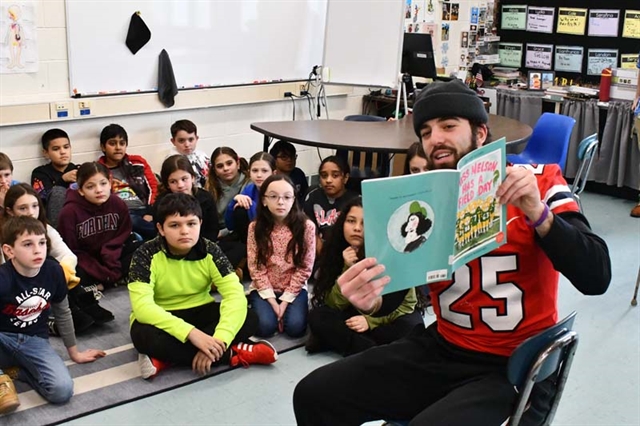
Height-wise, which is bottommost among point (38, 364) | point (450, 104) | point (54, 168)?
point (38, 364)

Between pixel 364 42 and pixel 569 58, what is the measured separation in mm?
1974

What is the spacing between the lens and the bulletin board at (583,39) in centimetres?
613

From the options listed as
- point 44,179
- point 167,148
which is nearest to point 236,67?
point 167,148

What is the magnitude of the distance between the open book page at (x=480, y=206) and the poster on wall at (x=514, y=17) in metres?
5.57

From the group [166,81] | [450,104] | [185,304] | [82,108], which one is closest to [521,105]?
[166,81]

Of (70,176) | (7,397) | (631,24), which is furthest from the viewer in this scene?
(631,24)

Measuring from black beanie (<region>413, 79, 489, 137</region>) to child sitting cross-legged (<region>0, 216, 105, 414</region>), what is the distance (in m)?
1.73

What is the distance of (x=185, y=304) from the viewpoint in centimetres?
328

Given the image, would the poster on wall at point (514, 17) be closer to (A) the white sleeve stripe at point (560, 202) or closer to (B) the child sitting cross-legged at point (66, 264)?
(B) the child sitting cross-legged at point (66, 264)

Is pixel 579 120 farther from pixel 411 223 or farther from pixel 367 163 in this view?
pixel 411 223

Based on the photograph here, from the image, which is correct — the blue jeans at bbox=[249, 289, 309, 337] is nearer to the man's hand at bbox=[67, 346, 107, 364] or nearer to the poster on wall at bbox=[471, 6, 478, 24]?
the man's hand at bbox=[67, 346, 107, 364]

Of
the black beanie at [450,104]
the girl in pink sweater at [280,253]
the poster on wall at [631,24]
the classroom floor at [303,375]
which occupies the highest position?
the poster on wall at [631,24]

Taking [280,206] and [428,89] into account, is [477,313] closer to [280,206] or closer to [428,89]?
[428,89]

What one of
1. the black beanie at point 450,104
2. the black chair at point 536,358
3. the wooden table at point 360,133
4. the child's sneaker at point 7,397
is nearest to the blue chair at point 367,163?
the wooden table at point 360,133
